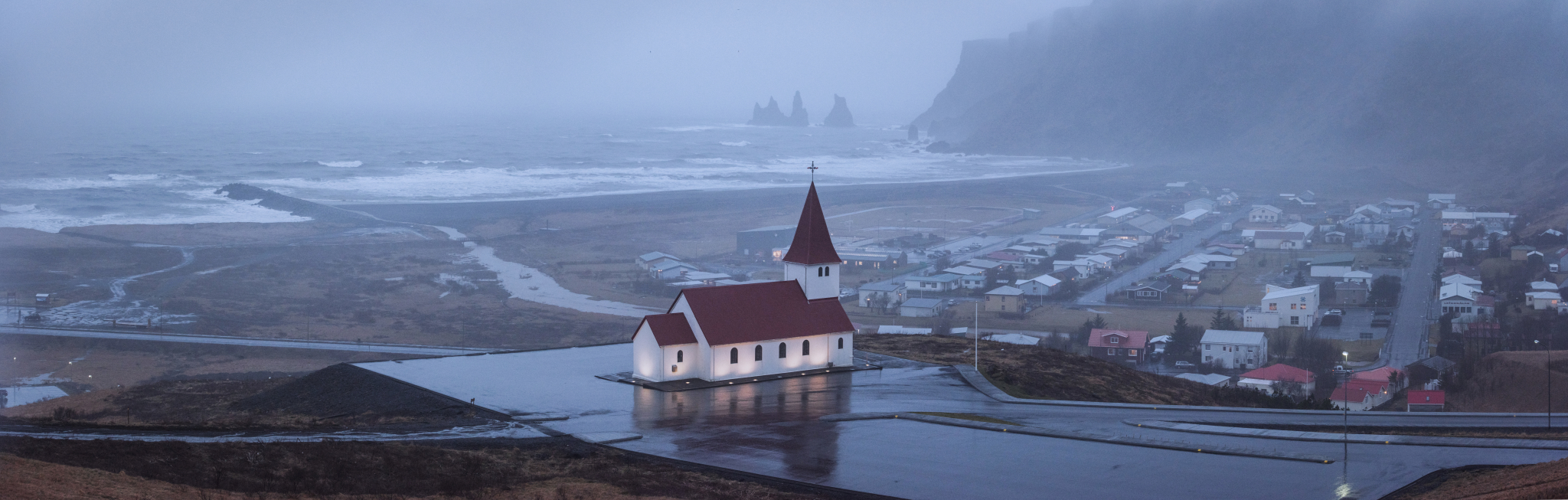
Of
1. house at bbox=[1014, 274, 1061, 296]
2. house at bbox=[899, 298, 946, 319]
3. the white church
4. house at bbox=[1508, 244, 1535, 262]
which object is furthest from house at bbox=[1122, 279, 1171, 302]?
the white church

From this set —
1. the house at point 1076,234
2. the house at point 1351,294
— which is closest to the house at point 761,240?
the house at point 1076,234

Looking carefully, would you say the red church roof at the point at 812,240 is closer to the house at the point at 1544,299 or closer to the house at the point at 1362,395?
the house at the point at 1362,395

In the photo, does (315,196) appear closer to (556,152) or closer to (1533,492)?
(556,152)

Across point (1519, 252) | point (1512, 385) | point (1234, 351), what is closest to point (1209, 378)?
point (1234, 351)

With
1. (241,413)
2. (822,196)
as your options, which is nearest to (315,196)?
(822,196)

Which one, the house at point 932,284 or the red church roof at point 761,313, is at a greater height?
the red church roof at point 761,313

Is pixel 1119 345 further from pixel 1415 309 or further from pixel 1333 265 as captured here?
pixel 1333 265
